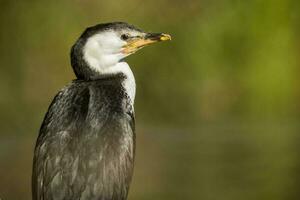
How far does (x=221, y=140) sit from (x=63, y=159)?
7.15 metres

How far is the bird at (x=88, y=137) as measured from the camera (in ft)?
23.5

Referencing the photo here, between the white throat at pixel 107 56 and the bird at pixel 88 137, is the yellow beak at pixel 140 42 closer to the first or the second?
the white throat at pixel 107 56

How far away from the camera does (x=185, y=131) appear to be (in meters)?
14.6

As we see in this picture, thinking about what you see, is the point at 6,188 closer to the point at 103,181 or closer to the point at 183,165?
the point at 183,165

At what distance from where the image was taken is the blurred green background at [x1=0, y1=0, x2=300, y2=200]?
14195 millimetres

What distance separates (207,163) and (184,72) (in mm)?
2381

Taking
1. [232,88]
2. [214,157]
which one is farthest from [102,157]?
[232,88]

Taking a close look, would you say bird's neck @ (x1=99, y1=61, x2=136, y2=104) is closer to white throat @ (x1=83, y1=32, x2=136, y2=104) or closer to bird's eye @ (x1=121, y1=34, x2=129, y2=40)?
white throat @ (x1=83, y1=32, x2=136, y2=104)

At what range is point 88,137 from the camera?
23.7 feet

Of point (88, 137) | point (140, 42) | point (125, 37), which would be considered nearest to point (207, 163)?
point (140, 42)

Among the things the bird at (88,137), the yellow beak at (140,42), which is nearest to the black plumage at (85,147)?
the bird at (88,137)

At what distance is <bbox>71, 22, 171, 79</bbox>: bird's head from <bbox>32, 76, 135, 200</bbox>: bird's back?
23 cm

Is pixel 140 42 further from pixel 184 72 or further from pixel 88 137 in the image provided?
pixel 184 72

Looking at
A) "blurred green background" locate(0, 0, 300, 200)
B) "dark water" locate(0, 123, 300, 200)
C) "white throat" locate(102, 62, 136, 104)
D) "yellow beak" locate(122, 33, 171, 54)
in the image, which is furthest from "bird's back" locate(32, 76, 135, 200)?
"blurred green background" locate(0, 0, 300, 200)
